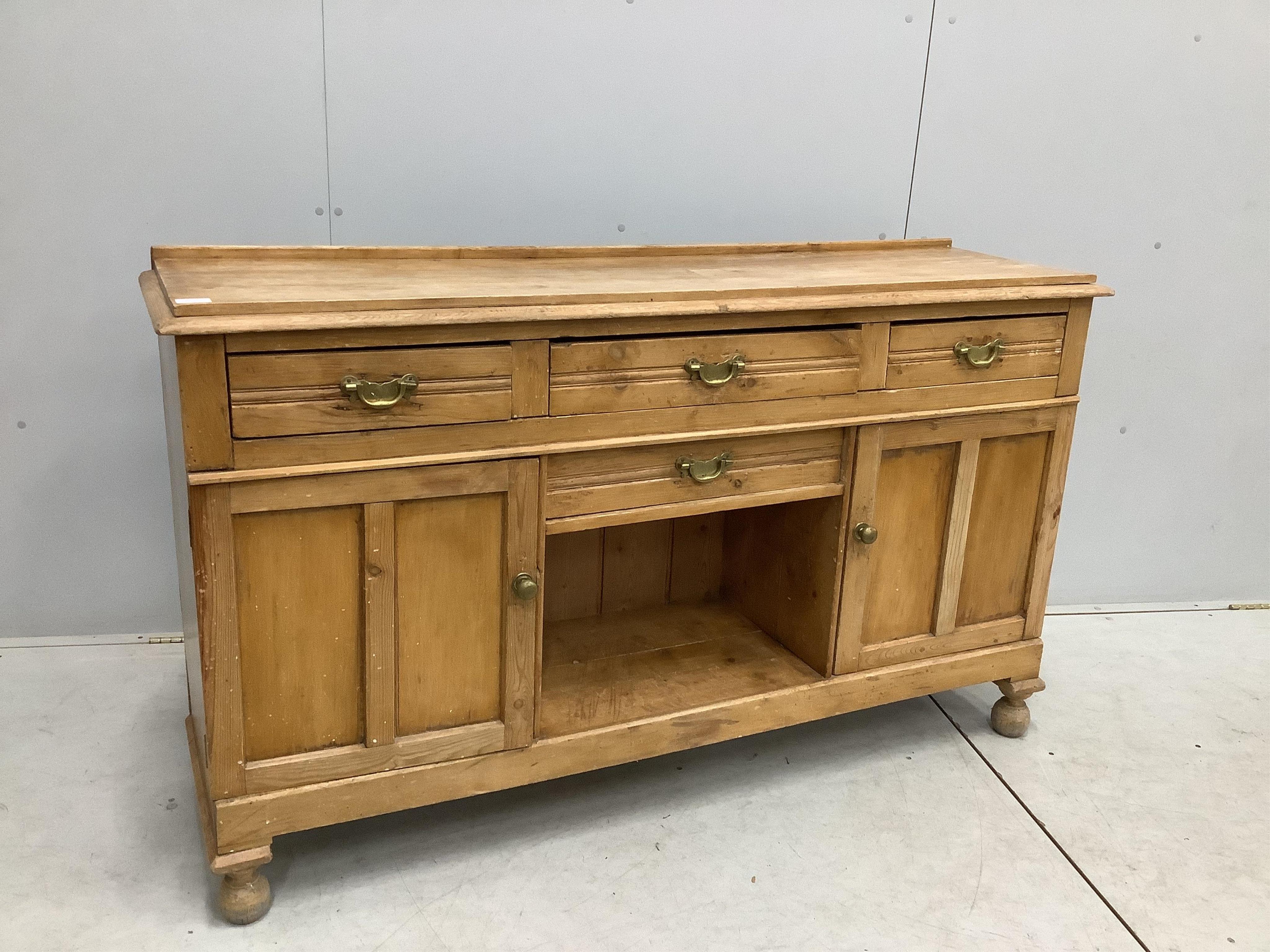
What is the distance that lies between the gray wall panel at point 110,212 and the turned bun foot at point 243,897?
1.01 meters

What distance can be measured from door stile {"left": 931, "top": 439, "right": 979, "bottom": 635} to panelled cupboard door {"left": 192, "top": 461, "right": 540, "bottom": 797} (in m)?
0.86

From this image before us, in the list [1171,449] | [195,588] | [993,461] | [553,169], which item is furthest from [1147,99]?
[195,588]

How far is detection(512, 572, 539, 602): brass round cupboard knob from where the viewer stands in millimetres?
1838

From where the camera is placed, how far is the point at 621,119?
2453 mm

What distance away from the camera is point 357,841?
2035 mm

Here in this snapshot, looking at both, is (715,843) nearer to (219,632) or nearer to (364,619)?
(364,619)

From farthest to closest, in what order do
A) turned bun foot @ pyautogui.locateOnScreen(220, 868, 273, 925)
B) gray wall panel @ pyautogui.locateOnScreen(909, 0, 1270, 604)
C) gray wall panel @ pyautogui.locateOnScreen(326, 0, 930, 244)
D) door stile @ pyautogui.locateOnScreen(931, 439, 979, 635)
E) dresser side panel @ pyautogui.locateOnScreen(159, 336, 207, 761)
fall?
gray wall panel @ pyautogui.locateOnScreen(909, 0, 1270, 604) → gray wall panel @ pyautogui.locateOnScreen(326, 0, 930, 244) → door stile @ pyautogui.locateOnScreen(931, 439, 979, 635) → turned bun foot @ pyautogui.locateOnScreen(220, 868, 273, 925) → dresser side panel @ pyautogui.locateOnScreen(159, 336, 207, 761)

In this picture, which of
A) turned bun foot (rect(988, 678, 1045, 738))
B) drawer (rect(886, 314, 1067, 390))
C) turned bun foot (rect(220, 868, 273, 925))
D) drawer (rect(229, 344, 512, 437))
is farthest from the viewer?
turned bun foot (rect(988, 678, 1045, 738))

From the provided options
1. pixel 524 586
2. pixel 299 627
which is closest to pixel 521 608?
Result: pixel 524 586

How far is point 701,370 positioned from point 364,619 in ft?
2.20

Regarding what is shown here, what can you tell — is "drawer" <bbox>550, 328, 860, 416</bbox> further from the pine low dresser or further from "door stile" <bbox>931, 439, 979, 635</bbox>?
"door stile" <bbox>931, 439, 979, 635</bbox>

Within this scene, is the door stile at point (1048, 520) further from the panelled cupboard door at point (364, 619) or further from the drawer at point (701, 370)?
the panelled cupboard door at point (364, 619)

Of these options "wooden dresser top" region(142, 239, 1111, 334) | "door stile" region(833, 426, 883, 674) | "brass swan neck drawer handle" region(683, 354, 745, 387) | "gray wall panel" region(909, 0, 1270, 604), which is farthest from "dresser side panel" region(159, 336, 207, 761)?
"gray wall panel" region(909, 0, 1270, 604)

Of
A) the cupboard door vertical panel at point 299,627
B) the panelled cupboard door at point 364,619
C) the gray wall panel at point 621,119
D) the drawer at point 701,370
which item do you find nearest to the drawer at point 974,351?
the drawer at point 701,370
